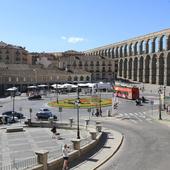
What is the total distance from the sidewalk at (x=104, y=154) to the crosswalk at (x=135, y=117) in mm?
15981

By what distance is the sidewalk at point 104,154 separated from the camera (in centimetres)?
2546

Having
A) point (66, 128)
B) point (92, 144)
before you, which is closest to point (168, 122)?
point (66, 128)

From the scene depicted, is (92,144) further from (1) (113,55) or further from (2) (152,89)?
(1) (113,55)

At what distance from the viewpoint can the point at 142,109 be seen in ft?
228

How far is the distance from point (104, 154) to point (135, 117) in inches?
1165

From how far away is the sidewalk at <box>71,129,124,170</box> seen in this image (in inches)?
1002

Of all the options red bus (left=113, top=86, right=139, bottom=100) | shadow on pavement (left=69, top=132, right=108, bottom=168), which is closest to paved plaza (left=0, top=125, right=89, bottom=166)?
shadow on pavement (left=69, top=132, right=108, bottom=168)

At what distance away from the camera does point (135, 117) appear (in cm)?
5816

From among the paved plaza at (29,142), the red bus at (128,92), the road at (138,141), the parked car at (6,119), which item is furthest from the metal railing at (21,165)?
the red bus at (128,92)

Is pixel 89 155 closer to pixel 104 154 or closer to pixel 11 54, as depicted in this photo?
→ pixel 104 154

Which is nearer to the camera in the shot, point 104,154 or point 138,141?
point 104,154

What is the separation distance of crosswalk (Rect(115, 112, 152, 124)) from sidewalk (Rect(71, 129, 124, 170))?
15981mm

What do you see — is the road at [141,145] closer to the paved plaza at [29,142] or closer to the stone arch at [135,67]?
the paved plaza at [29,142]

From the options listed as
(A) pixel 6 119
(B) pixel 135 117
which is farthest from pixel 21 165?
(B) pixel 135 117
